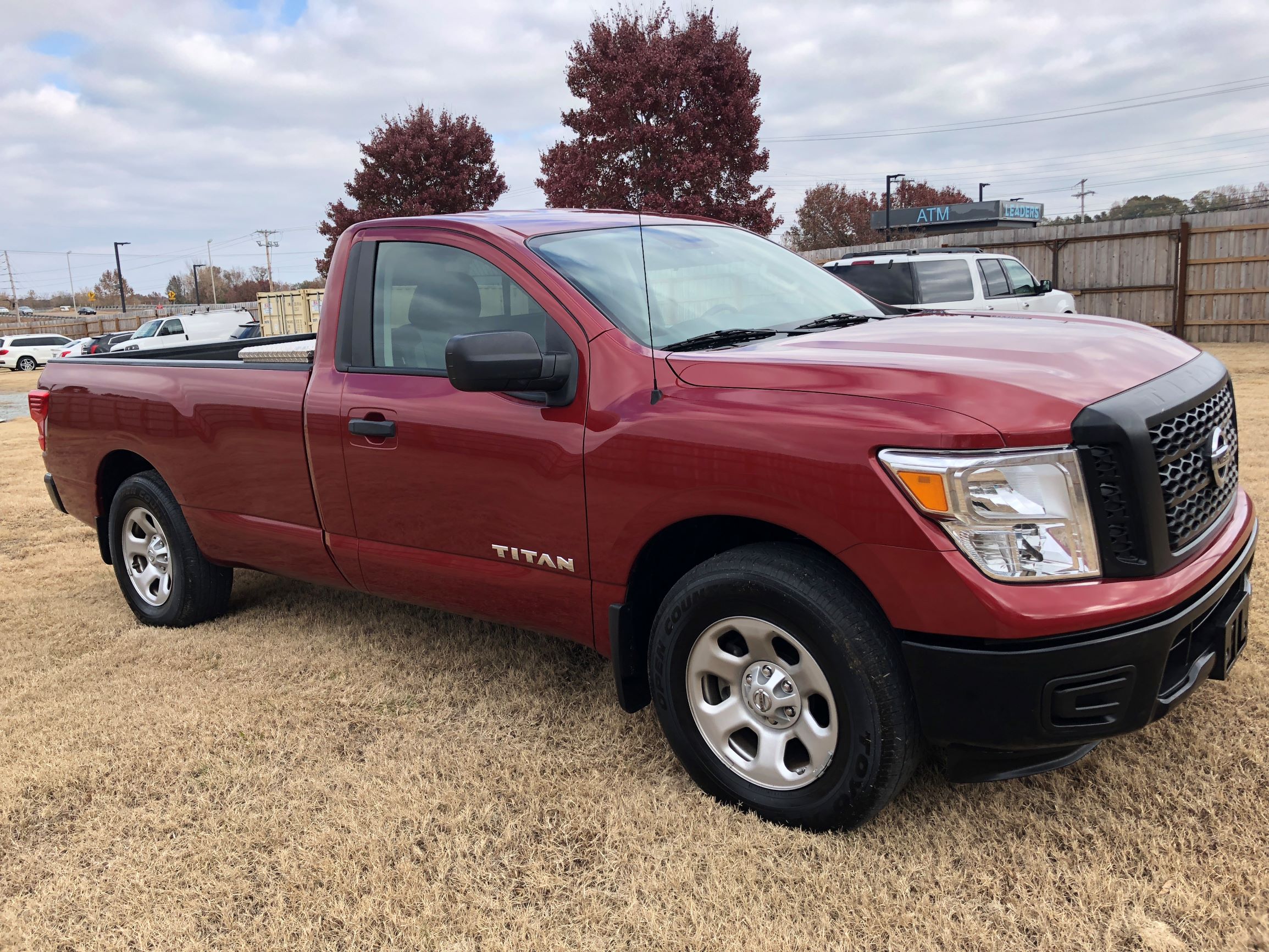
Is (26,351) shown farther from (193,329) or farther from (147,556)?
(147,556)

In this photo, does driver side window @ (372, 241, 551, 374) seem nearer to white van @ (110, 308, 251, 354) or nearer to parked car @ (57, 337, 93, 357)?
white van @ (110, 308, 251, 354)

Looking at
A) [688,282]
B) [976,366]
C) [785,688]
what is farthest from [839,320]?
[785,688]

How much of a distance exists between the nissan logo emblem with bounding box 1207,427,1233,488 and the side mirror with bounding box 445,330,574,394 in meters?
1.84

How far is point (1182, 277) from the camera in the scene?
17.7 m

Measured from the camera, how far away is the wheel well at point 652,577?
9.53 feet

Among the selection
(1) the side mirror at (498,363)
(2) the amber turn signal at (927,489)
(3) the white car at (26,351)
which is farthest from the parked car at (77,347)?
(2) the amber turn signal at (927,489)

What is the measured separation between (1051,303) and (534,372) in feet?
40.1

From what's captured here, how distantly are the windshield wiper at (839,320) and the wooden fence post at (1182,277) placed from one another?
16.6 m

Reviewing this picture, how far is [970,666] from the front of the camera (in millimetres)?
2324

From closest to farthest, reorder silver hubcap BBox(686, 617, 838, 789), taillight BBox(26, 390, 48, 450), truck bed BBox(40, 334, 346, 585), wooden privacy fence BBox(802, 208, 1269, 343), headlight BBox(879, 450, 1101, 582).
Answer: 1. headlight BBox(879, 450, 1101, 582)
2. silver hubcap BBox(686, 617, 838, 789)
3. truck bed BBox(40, 334, 346, 585)
4. taillight BBox(26, 390, 48, 450)
5. wooden privacy fence BBox(802, 208, 1269, 343)

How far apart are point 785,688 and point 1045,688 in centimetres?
69

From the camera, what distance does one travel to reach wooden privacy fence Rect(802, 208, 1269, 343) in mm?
17172

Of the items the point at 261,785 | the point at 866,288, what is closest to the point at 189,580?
the point at 261,785

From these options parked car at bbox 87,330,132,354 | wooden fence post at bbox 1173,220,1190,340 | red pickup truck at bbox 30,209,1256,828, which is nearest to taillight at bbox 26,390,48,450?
red pickup truck at bbox 30,209,1256,828
